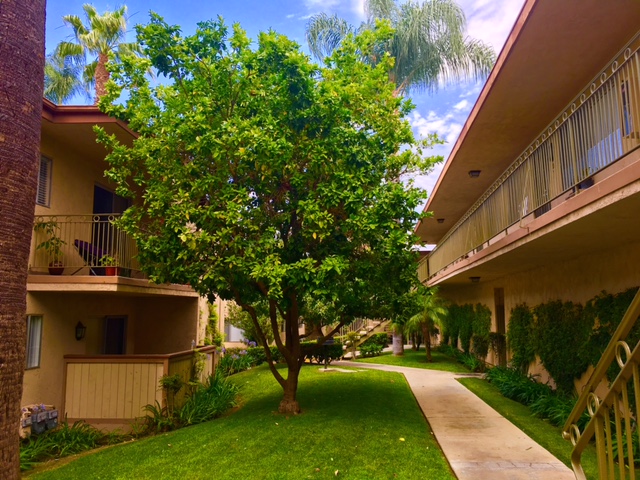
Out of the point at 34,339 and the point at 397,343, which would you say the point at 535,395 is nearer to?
the point at 34,339

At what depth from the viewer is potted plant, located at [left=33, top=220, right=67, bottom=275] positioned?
9.53m

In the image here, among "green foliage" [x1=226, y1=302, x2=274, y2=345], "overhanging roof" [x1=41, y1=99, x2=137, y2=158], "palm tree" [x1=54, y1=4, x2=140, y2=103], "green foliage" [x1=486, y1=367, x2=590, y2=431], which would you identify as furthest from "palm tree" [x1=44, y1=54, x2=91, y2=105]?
"green foliage" [x1=486, y1=367, x2=590, y2=431]

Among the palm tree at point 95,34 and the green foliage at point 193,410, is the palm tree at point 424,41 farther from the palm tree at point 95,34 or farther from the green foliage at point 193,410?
the green foliage at point 193,410

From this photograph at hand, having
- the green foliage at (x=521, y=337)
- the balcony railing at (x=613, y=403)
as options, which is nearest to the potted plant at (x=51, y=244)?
the balcony railing at (x=613, y=403)

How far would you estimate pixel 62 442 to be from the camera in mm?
8703

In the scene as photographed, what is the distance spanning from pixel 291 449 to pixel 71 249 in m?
6.57

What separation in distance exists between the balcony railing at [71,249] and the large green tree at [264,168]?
1408mm

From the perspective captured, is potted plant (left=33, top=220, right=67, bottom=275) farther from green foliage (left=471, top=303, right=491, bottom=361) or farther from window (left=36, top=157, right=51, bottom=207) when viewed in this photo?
green foliage (left=471, top=303, right=491, bottom=361)

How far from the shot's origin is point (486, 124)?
1073cm

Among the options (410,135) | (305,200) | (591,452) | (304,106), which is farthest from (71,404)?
(591,452)

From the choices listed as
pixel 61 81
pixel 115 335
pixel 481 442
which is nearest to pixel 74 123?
pixel 115 335

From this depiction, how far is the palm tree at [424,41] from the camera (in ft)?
82.0

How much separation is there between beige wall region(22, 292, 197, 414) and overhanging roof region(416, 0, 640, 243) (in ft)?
29.6

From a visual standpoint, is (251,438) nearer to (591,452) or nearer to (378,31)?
(591,452)
